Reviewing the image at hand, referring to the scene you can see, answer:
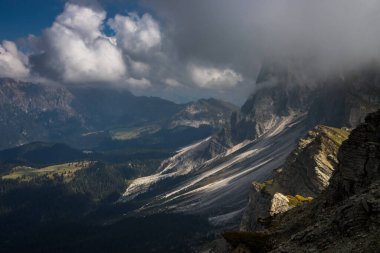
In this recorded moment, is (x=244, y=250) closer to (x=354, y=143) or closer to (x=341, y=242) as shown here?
(x=341, y=242)

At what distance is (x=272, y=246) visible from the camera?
51344 millimetres

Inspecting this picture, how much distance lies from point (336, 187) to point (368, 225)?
18.5 m

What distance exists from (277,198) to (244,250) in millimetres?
59234

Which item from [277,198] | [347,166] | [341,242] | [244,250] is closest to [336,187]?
[347,166]

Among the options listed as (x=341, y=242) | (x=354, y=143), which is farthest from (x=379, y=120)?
(x=341, y=242)

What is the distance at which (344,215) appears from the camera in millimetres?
42062

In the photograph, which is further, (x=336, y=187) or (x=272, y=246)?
(x=336, y=187)

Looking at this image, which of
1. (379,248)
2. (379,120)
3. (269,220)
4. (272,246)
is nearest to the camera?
(379,248)

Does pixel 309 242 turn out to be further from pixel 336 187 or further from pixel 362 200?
pixel 336 187

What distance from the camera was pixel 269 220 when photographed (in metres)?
65.6

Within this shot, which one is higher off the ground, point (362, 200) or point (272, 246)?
point (362, 200)

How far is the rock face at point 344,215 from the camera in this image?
131 feet

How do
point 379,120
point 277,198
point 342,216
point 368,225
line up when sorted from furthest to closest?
point 277,198 → point 379,120 → point 342,216 → point 368,225

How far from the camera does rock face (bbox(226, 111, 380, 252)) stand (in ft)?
131
